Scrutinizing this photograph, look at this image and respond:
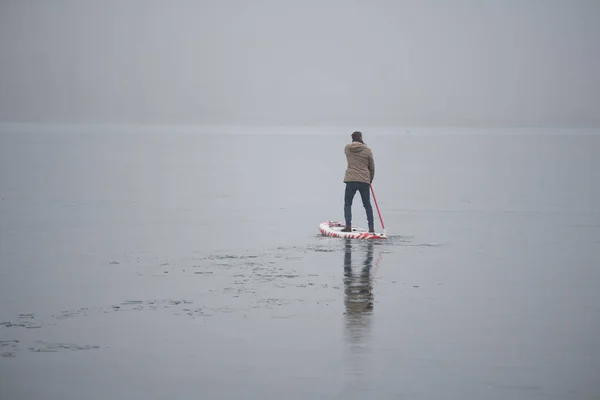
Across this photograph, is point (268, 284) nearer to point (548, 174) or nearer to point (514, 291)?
point (514, 291)

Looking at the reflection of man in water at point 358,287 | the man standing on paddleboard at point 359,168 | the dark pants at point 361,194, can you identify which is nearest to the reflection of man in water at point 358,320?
the reflection of man in water at point 358,287

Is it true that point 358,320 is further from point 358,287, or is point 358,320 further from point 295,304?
point 358,287

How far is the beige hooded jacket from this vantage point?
1767 cm

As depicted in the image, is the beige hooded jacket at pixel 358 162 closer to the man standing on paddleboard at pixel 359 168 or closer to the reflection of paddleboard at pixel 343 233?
the man standing on paddleboard at pixel 359 168

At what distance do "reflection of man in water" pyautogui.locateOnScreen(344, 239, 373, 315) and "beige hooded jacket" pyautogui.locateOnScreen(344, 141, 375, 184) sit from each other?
178cm

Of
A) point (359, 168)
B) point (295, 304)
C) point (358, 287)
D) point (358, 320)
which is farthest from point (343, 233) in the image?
point (358, 320)

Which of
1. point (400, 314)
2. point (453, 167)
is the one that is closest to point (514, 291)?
point (400, 314)

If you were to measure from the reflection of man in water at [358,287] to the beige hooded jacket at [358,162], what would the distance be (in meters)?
1.78

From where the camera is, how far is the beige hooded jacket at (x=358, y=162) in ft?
58.0

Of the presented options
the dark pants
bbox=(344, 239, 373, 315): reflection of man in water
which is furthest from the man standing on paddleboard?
bbox=(344, 239, 373, 315): reflection of man in water

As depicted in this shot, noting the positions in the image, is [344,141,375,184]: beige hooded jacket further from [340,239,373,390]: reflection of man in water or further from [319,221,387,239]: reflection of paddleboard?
[340,239,373,390]: reflection of man in water

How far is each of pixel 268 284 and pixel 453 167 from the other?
3560 centimetres

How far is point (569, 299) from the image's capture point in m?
12.7

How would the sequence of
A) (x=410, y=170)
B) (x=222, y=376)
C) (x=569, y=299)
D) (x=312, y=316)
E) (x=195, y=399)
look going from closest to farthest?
(x=195, y=399)
(x=222, y=376)
(x=312, y=316)
(x=569, y=299)
(x=410, y=170)
